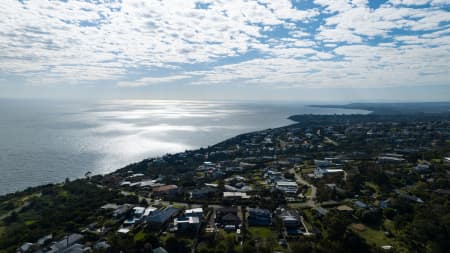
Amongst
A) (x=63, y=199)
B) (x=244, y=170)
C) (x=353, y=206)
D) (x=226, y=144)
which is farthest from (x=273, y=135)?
(x=63, y=199)

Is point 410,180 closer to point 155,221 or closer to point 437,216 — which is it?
point 437,216

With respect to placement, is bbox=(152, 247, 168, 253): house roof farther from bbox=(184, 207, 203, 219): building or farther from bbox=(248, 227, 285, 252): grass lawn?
bbox=(248, 227, 285, 252): grass lawn

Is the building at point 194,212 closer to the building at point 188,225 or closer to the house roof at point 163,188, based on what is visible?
the building at point 188,225

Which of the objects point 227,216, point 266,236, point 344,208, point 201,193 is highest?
point 344,208

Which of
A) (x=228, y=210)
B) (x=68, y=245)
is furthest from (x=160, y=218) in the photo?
(x=68, y=245)

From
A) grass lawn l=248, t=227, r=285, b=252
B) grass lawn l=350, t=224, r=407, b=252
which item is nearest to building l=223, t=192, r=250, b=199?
grass lawn l=248, t=227, r=285, b=252

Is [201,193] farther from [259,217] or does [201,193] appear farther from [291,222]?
[291,222]

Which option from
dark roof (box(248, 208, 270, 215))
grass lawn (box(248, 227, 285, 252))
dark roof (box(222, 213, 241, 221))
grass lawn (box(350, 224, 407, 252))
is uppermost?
dark roof (box(248, 208, 270, 215))
